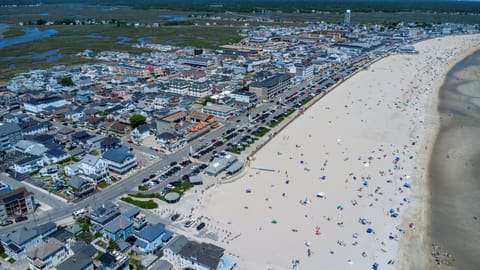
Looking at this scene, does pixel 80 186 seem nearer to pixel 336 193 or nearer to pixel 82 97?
pixel 336 193

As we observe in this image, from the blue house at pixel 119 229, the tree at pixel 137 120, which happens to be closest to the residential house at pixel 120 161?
the blue house at pixel 119 229

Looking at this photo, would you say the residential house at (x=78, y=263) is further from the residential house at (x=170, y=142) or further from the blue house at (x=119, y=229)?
the residential house at (x=170, y=142)

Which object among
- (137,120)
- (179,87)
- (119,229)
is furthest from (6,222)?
(179,87)

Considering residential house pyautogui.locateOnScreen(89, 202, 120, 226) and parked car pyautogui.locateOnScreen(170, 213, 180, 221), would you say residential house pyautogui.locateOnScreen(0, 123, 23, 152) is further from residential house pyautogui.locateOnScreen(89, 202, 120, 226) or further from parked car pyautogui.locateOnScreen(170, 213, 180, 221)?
parked car pyautogui.locateOnScreen(170, 213, 180, 221)

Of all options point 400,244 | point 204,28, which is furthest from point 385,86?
point 204,28

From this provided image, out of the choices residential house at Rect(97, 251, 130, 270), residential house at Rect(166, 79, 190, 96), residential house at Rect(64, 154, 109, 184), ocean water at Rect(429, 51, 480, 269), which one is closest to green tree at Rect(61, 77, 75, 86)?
residential house at Rect(166, 79, 190, 96)

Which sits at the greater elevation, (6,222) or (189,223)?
(6,222)
